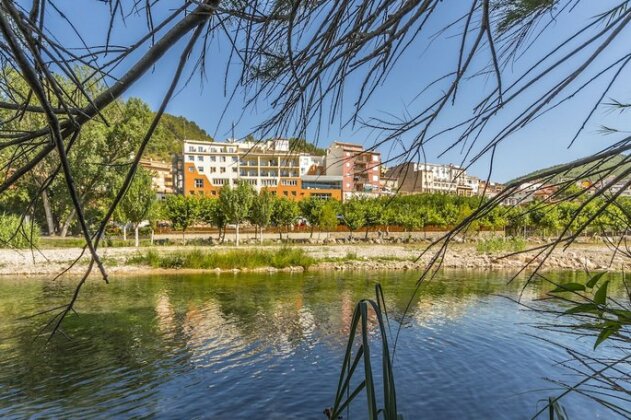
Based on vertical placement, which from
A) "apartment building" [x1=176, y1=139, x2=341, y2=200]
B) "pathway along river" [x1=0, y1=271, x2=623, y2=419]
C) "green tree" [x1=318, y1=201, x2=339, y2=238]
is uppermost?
"apartment building" [x1=176, y1=139, x2=341, y2=200]

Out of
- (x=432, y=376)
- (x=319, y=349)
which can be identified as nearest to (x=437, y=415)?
(x=432, y=376)

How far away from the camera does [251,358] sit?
6832mm

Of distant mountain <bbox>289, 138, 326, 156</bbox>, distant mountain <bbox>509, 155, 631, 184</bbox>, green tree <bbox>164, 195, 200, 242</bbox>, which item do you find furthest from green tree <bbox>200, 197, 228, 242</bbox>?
distant mountain <bbox>509, 155, 631, 184</bbox>

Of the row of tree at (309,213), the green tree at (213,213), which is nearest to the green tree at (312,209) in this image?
the row of tree at (309,213)

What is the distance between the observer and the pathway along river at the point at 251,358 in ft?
17.1

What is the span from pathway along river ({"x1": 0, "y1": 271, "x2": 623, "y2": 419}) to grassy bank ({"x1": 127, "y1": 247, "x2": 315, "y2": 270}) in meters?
5.62

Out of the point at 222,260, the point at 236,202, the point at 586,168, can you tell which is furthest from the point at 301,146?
the point at 236,202

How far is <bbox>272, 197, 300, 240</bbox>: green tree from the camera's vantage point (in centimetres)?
3369

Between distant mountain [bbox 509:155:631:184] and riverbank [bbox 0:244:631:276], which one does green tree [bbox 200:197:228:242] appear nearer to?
riverbank [bbox 0:244:631:276]

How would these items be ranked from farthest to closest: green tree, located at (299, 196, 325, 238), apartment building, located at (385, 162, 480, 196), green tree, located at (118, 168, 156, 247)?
green tree, located at (299, 196, 325, 238) < green tree, located at (118, 168, 156, 247) < apartment building, located at (385, 162, 480, 196)

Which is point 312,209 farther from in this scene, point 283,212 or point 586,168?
point 586,168

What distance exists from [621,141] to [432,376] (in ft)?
19.6

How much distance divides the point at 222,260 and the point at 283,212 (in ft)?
52.0

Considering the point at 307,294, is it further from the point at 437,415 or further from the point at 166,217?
the point at 166,217
